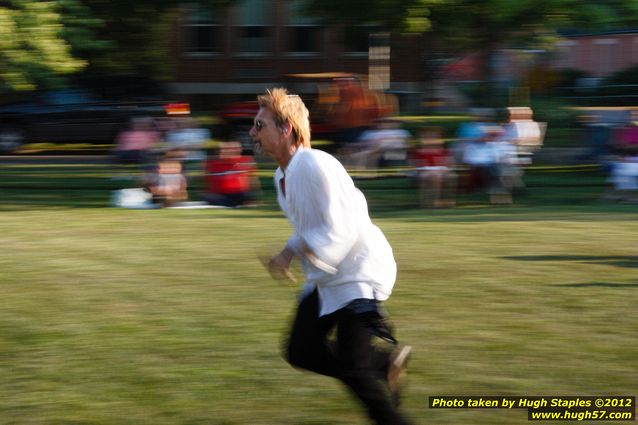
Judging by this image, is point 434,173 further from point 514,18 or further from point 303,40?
point 303,40

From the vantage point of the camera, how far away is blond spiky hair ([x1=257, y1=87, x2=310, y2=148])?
471 centimetres

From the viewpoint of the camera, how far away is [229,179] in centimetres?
1656

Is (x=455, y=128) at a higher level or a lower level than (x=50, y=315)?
lower

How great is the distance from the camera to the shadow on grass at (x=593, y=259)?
398 inches

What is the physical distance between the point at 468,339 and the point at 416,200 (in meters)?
10.7

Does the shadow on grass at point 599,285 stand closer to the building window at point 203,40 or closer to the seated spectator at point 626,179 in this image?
the seated spectator at point 626,179

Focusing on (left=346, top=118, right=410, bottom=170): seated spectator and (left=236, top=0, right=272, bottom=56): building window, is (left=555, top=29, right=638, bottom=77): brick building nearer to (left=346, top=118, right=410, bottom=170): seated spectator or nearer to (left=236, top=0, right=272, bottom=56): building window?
(left=236, top=0, right=272, bottom=56): building window

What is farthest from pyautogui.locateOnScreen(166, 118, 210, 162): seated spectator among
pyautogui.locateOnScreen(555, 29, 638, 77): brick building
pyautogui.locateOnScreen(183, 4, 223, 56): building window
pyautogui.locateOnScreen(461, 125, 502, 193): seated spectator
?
pyautogui.locateOnScreen(555, 29, 638, 77): brick building

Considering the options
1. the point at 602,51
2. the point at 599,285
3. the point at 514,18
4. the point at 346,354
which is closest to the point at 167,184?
A: the point at 599,285

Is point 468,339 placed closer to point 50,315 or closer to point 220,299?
point 220,299

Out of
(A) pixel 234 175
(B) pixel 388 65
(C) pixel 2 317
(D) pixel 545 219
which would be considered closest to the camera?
(C) pixel 2 317

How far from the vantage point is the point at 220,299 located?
331 inches

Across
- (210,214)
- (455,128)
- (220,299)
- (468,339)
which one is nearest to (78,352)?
(220,299)

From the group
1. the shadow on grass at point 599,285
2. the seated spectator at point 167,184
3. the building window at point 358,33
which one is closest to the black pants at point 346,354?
the shadow on grass at point 599,285
